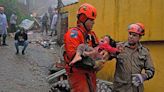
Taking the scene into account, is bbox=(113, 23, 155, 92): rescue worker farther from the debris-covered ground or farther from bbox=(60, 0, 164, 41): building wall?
the debris-covered ground

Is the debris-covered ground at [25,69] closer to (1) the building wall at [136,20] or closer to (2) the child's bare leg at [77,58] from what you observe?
(1) the building wall at [136,20]

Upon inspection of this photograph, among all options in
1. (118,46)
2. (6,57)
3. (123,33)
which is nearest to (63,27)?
(6,57)

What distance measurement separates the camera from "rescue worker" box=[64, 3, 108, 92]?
181 inches

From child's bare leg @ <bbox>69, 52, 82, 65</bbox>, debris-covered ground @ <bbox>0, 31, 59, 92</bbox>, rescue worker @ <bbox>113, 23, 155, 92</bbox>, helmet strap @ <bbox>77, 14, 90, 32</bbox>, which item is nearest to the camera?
child's bare leg @ <bbox>69, 52, 82, 65</bbox>

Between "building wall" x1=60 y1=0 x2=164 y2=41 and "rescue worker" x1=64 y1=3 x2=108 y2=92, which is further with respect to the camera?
"building wall" x1=60 y1=0 x2=164 y2=41

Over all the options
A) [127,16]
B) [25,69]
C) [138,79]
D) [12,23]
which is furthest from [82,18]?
[12,23]

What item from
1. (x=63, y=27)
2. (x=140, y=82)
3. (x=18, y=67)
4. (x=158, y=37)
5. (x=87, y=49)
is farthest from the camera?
(x=63, y=27)

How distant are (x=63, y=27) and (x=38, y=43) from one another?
2.58m

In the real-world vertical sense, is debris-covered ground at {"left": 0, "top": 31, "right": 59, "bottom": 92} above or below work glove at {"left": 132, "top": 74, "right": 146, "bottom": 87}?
below

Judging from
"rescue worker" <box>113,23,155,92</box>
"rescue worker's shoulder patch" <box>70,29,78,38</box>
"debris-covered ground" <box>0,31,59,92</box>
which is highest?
"rescue worker's shoulder patch" <box>70,29,78,38</box>

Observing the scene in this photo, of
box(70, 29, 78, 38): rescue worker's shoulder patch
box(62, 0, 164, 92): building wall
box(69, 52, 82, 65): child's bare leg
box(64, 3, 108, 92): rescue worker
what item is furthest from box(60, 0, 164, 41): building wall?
box(69, 52, 82, 65): child's bare leg

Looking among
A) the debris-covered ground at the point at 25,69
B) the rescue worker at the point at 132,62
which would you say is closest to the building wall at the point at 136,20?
the debris-covered ground at the point at 25,69

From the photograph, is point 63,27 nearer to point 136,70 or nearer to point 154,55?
point 154,55

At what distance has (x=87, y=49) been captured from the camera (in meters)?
4.54
